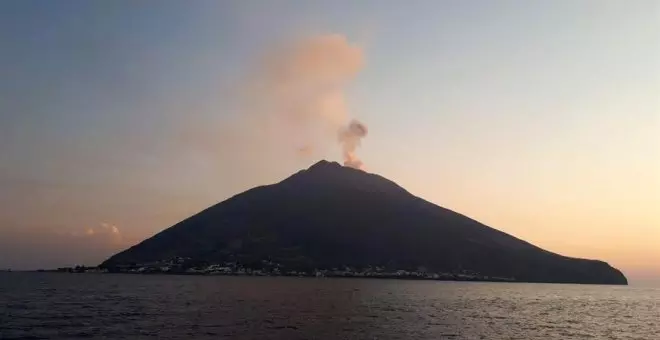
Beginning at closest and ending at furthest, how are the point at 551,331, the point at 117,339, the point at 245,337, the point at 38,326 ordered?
the point at 117,339, the point at 245,337, the point at 38,326, the point at 551,331

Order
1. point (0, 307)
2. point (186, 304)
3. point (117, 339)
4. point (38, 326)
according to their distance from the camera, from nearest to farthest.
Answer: point (117, 339) < point (38, 326) < point (0, 307) < point (186, 304)

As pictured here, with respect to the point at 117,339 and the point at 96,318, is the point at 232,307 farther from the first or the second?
the point at 117,339

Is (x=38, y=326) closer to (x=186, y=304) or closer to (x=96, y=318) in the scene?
(x=96, y=318)

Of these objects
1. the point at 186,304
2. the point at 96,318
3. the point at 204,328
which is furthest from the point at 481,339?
the point at 186,304

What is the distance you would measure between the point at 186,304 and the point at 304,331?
41828mm

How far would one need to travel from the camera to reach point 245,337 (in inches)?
2336

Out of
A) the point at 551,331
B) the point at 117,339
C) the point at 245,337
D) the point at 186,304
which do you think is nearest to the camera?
the point at 117,339

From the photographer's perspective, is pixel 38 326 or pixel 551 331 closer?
pixel 38 326

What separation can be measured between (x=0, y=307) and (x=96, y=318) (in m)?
23.7

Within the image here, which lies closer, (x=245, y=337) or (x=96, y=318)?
(x=245, y=337)

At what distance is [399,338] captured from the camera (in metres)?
63.9

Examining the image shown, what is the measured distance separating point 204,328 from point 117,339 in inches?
493

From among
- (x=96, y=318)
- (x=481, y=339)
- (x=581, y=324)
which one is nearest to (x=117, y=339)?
(x=96, y=318)

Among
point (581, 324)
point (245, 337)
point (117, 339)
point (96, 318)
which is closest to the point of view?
point (117, 339)
